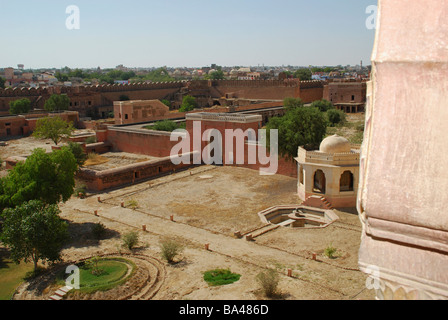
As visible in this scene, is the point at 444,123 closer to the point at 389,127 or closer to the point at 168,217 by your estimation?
the point at 389,127

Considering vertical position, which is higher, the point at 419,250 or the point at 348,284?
the point at 419,250

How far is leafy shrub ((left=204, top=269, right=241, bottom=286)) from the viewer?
31.9 feet

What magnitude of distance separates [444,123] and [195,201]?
15.6 meters

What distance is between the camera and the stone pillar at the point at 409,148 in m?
1.63

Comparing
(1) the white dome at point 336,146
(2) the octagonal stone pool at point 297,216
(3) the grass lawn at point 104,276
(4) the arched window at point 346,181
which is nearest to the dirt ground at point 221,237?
(2) the octagonal stone pool at point 297,216

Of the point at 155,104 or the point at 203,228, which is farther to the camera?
the point at 155,104

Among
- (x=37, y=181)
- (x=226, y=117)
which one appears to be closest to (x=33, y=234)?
(x=37, y=181)

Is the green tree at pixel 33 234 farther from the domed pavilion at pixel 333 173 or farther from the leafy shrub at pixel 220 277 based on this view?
the domed pavilion at pixel 333 173

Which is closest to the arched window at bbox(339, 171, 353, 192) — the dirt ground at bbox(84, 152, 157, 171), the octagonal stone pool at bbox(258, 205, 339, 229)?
the octagonal stone pool at bbox(258, 205, 339, 229)

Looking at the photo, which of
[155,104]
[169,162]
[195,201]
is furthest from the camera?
[155,104]

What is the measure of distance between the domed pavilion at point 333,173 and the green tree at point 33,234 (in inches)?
369

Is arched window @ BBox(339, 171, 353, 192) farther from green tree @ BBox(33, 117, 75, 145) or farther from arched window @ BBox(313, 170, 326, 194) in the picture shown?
green tree @ BBox(33, 117, 75, 145)
